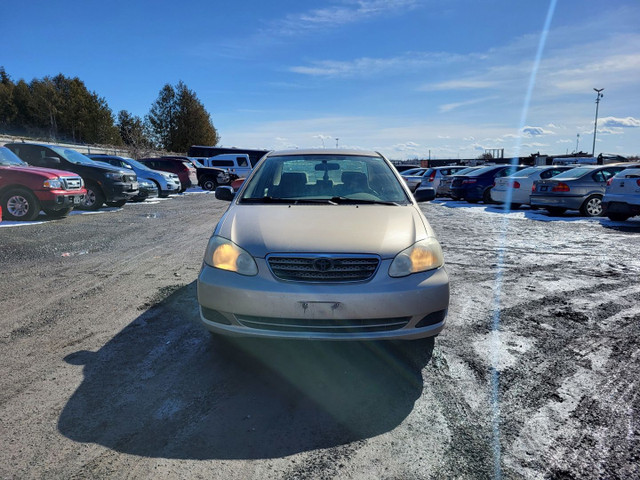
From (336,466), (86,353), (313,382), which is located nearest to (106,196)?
(86,353)

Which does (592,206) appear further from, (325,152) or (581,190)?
(325,152)

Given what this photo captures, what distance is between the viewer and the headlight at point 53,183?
33.4 feet

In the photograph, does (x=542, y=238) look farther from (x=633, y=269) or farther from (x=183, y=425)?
(x=183, y=425)

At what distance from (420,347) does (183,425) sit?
192cm

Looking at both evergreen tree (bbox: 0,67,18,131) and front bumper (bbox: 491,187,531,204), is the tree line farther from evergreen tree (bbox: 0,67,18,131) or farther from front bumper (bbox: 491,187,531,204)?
front bumper (bbox: 491,187,531,204)

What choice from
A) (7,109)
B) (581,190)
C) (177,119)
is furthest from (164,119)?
(581,190)

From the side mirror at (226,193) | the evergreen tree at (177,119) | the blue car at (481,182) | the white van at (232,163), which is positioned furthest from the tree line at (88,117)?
the side mirror at (226,193)

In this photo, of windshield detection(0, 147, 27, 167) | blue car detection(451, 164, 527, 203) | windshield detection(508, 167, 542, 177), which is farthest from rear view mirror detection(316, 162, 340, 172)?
blue car detection(451, 164, 527, 203)

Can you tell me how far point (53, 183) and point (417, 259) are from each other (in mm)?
9970

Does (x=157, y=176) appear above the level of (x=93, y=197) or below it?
above

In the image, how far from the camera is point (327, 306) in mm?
2879

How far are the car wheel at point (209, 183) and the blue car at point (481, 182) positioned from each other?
14885mm

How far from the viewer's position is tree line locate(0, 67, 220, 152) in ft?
207

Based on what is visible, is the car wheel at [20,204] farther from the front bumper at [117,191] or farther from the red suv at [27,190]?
the front bumper at [117,191]
